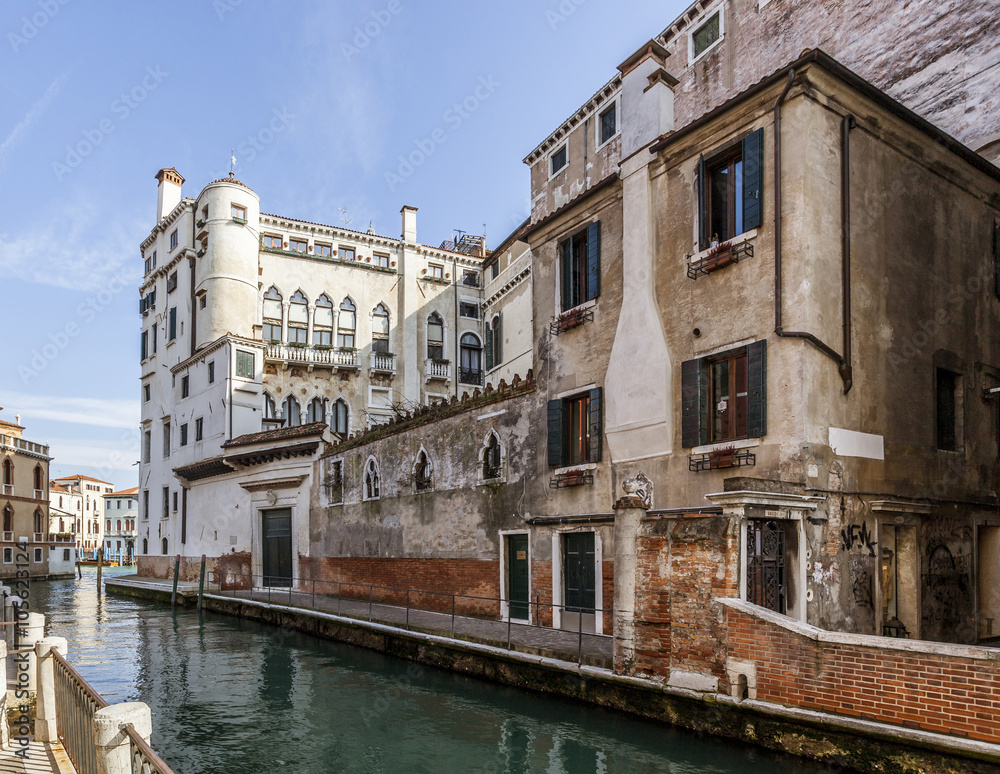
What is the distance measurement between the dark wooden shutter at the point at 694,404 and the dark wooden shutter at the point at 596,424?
2.00 metres

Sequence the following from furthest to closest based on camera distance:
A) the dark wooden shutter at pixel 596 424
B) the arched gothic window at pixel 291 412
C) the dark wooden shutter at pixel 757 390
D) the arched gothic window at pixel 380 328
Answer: the arched gothic window at pixel 380 328 → the arched gothic window at pixel 291 412 → the dark wooden shutter at pixel 596 424 → the dark wooden shutter at pixel 757 390

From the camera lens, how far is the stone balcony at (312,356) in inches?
1249

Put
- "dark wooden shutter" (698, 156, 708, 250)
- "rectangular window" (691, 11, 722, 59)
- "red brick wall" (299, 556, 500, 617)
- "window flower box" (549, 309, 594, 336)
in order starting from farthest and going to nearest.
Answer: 1. "rectangular window" (691, 11, 722, 59)
2. "red brick wall" (299, 556, 500, 617)
3. "window flower box" (549, 309, 594, 336)
4. "dark wooden shutter" (698, 156, 708, 250)

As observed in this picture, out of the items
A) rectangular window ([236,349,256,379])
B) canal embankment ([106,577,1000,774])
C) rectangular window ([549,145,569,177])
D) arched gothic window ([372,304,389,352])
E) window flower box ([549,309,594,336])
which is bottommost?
canal embankment ([106,577,1000,774])

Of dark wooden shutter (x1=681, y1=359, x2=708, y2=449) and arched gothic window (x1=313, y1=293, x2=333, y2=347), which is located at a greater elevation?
arched gothic window (x1=313, y1=293, x2=333, y2=347)

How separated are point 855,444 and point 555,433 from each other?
5.50 metres

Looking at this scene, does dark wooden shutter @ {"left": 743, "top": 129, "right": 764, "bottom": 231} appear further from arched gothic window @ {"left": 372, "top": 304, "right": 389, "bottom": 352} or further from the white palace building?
arched gothic window @ {"left": 372, "top": 304, "right": 389, "bottom": 352}

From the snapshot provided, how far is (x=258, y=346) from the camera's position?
101 feet

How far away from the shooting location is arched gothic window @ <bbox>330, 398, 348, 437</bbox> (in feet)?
108

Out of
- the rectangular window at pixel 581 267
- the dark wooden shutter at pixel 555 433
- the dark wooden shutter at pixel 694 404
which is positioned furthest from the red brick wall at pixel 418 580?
the dark wooden shutter at pixel 694 404

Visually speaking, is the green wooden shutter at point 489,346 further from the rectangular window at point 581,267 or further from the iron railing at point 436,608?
the rectangular window at point 581,267

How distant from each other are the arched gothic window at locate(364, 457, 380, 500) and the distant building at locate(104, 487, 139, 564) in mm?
Answer: 88499

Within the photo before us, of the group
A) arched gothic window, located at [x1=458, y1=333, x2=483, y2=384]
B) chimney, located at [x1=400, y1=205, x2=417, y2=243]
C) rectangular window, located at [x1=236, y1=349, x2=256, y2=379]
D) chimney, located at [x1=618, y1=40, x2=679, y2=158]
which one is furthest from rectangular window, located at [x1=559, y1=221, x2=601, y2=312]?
chimney, located at [x1=400, y1=205, x2=417, y2=243]

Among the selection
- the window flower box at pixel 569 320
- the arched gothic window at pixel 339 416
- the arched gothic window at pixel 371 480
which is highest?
the window flower box at pixel 569 320
